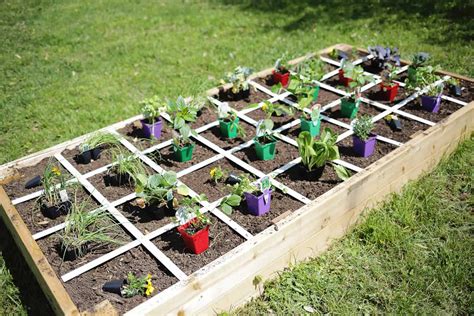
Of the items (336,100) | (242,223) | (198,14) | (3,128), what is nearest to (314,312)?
(242,223)

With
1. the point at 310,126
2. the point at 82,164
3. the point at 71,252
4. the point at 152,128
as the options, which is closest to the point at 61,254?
the point at 71,252

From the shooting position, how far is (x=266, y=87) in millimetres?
4559

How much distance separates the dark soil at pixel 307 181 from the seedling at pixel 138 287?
122 cm

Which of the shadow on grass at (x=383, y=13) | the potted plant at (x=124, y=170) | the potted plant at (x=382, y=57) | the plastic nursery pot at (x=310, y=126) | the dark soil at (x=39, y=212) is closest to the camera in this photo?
the dark soil at (x=39, y=212)

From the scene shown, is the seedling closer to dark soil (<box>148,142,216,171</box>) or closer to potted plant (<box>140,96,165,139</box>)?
dark soil (<box>148,142,216,171</box>)

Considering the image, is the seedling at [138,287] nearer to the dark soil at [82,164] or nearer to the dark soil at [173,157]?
the dark soil at [173,157]

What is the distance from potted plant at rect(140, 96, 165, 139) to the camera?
3762 millimetres

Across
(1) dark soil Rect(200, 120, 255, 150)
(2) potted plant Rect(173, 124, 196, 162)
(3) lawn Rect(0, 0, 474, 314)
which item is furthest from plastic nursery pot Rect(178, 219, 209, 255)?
(3) lawn Rect(0, 0, 474, 314)

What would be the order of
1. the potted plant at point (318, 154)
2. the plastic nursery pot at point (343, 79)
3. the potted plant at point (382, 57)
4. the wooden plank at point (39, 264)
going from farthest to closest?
the potted plant at point (382, 57), the plastic nursery pot at point (343, 79), the potted plant at point (318, 154), the wooden plank at point (39, 264)

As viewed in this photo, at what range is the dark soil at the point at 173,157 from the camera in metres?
3.49

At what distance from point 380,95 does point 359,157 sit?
1127mm

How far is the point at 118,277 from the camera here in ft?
8.49

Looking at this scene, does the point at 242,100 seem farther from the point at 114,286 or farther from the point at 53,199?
the point at 114,286

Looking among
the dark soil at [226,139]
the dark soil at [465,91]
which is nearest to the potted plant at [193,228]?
the dark soil at [226,139]
